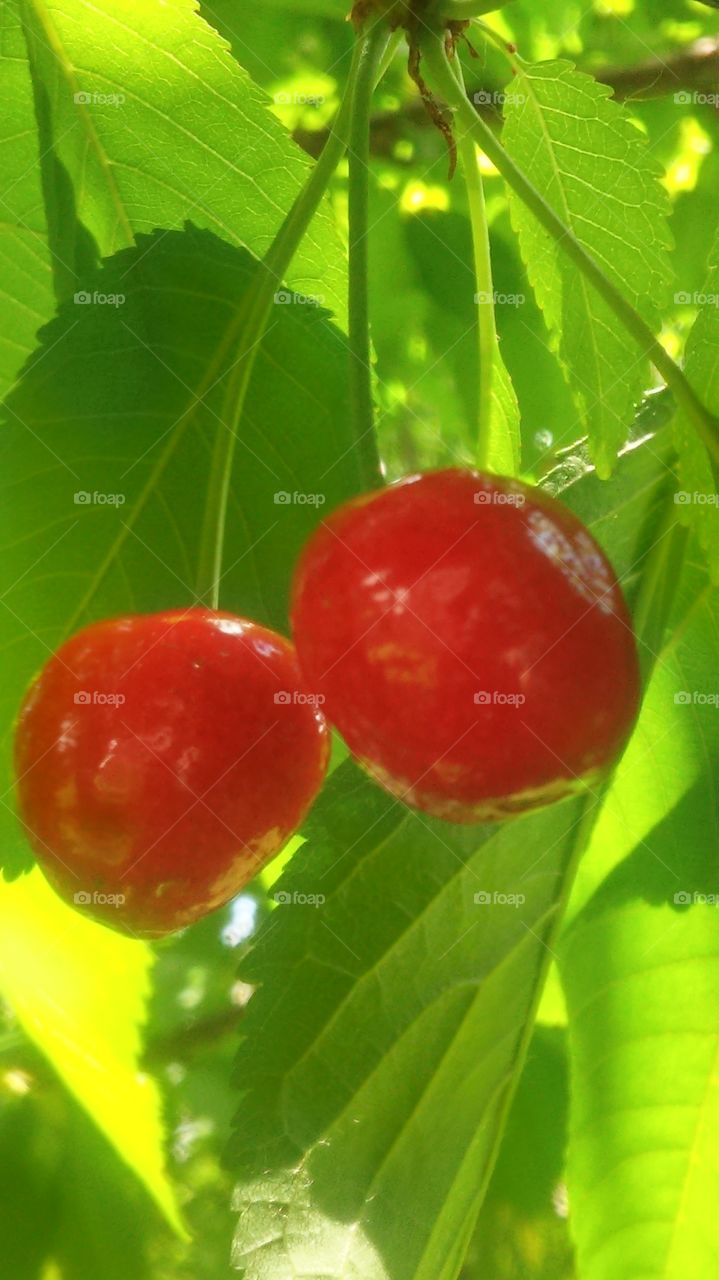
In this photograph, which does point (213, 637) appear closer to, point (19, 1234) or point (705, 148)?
point (19, 1234)

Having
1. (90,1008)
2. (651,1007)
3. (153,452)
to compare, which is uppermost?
(153,452)

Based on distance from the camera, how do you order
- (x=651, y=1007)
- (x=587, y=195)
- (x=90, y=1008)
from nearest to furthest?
(x=587, y=195) → (x=651, y=1007) → (x=90, y=1008)

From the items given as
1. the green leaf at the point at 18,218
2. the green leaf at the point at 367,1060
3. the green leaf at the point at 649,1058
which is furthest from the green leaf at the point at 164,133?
the green leaf at the point at 649,1058

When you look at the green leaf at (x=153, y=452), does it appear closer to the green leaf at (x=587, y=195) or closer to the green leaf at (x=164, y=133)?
the green leaf at (x=164, y=133)

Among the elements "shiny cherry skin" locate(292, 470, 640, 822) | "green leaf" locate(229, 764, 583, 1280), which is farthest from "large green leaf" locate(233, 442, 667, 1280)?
"shiny cherry skin" locate(292, 470, 640, 822)

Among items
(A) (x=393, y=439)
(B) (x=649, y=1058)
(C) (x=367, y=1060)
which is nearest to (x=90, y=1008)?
(C) (x=367, y=1060)

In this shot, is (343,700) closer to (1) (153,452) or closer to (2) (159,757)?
(2) (159,757)

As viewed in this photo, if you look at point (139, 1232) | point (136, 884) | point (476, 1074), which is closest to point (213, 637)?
point (136, 884)

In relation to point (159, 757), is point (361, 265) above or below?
above
